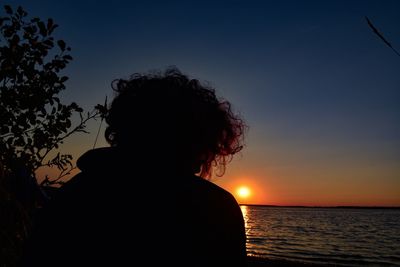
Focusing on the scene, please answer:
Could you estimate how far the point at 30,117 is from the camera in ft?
12.7

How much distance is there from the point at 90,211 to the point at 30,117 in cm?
277

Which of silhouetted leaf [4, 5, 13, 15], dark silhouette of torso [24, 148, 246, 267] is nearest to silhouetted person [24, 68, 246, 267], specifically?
dark silhouette of torso [24, 148, 246, 267]

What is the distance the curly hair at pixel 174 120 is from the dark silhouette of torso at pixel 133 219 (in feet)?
0.54

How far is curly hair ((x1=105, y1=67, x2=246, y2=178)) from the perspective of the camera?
1.80m

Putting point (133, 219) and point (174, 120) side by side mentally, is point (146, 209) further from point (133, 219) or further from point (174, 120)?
point (174, 120)

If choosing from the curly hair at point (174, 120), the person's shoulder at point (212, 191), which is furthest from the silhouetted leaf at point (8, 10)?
the person's shoulder at point (212, 191)

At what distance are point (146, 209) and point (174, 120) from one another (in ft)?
1.71

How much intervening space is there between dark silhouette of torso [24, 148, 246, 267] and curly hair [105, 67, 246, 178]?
16cm

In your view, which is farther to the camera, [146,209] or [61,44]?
[61,44]

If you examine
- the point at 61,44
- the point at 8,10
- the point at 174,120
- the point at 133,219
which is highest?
the point at 8,10

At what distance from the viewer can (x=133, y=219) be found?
1530mm

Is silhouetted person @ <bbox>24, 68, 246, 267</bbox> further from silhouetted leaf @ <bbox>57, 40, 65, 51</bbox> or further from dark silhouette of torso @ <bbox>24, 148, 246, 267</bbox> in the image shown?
silhouetted leaf @ <bbox>57, 40, 65, 51</bbox>

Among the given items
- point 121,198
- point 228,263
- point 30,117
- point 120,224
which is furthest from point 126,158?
point 30,117

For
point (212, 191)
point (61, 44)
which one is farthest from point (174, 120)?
point (61, 44)
